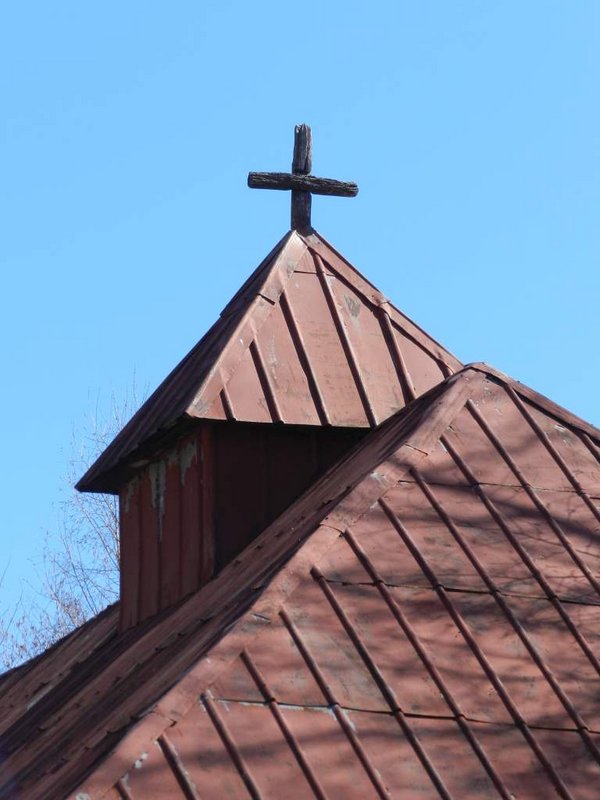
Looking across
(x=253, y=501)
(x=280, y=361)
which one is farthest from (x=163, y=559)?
(x=280, y=361)

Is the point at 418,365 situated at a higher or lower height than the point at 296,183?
lower

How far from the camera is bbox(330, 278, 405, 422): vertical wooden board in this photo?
1038cm

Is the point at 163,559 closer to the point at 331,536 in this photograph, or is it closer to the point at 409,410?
the point at 409,410

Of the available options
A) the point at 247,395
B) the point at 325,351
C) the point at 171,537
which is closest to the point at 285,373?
the point at 247,395

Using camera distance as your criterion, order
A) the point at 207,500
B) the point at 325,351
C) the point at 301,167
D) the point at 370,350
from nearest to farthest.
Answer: the point at 207,500, the point at 325,351, the point at 370,350, the point at 301,167

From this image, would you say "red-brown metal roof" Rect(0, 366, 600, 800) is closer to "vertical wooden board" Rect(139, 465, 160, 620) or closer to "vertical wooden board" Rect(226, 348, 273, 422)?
"vertical wooden board" Rect(226, 348, 273, 422)

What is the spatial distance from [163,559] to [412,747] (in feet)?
15.4

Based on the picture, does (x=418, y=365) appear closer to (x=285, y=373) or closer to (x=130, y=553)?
(x=285, y=373)

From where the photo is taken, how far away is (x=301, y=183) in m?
12.1

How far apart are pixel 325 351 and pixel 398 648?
3742 millimetres

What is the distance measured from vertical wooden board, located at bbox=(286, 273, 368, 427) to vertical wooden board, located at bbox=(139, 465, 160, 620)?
173cm

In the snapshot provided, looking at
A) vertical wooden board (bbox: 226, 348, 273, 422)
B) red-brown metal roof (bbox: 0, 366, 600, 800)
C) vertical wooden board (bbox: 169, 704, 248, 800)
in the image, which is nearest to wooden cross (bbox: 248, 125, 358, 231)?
vertical wooden board (bbox: 226, 348, 273, 422)

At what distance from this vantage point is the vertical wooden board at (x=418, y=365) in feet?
34.9

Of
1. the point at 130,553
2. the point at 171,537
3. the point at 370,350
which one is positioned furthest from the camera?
the point at 130,553
